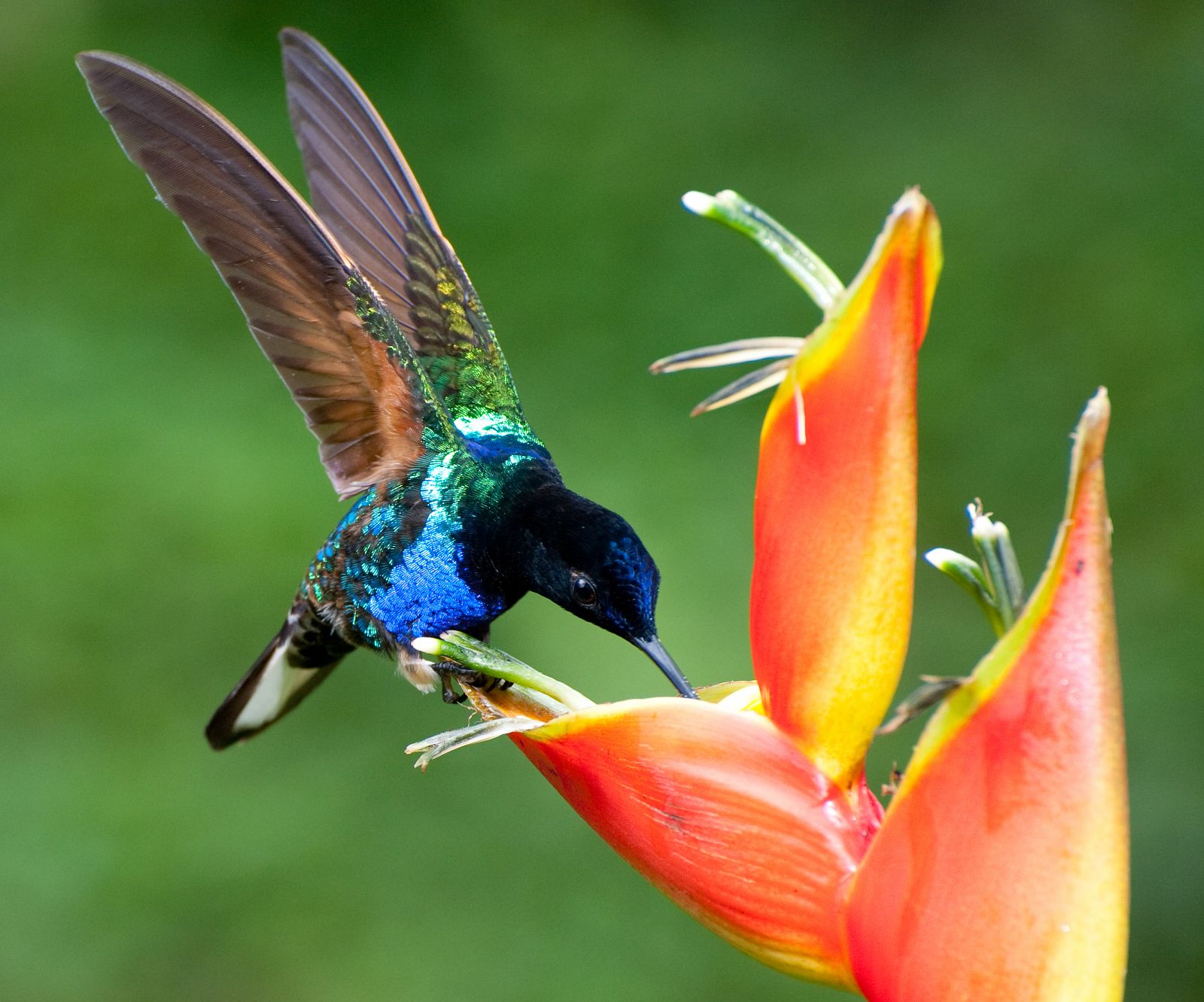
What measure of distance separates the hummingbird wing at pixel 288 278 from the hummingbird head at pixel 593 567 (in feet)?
0.40

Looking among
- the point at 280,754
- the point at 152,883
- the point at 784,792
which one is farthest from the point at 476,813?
the point at 784,792

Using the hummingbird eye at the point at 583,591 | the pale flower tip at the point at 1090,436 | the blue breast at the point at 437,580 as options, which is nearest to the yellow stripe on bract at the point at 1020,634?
the pale flower tip at the point at 1090,436

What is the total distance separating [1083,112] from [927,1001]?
70.3 inches

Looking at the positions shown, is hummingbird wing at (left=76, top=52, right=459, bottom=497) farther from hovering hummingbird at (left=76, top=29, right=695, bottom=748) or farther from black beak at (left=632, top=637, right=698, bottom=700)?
black beak at (left=632, top=637, right=698, bottom=700)

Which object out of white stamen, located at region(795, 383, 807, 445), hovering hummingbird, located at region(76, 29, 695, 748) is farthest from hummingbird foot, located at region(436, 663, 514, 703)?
white stamen, located at region(795, 383, 807, 445)

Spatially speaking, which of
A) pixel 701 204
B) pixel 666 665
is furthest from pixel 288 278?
pixel 701 204

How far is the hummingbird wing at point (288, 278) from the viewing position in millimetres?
853

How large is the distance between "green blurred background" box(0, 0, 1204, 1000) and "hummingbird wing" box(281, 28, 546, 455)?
2.00 ft

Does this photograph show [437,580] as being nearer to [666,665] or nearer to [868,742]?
[666,665]

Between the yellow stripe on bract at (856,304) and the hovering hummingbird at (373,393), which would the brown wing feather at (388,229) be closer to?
the hovering hummingbird at (373,393)

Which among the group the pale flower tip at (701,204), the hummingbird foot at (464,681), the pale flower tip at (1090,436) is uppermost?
the pale flower tip at (701,204)

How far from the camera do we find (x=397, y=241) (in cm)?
114

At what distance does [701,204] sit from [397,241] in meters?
0.62

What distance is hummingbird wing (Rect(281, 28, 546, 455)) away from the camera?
1.08 meters
